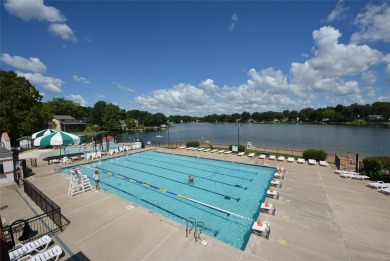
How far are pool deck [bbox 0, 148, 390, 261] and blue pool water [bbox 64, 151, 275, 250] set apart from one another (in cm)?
154

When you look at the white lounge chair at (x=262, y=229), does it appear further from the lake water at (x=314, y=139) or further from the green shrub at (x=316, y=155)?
the lake water at (x=314, y=139)

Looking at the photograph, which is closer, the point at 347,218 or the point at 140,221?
the point at 140,221

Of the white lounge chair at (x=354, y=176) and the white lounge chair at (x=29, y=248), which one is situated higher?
the white lounge chair at (x=29, y=248)

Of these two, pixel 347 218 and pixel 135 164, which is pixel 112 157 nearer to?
pixel 135 164

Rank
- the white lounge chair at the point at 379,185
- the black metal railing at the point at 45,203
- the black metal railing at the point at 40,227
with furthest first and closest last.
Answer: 1. the white lounge chair at the point at 379,185
2. the black metal railing at the point at 45,203
3. the black metal railing at the point at 40,227

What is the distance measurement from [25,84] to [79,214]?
31.2m

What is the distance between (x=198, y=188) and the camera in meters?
14.5

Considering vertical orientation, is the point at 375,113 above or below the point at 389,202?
above

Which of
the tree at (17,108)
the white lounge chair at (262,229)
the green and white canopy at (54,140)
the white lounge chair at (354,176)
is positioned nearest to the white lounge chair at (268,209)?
the white lounge chair at (262,229)

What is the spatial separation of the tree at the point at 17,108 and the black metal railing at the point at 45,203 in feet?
72.0

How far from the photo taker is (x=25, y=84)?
3022 centimetres

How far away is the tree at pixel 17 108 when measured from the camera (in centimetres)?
2739

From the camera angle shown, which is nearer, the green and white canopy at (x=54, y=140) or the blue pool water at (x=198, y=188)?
the blue pool water at (x=198, y=188)

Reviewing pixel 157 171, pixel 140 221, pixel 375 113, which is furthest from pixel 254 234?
pixel 375 113
